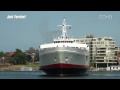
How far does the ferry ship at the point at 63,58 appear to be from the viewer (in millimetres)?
12867

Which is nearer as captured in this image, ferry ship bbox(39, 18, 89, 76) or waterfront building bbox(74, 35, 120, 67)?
waterfront building bbox(74, 35, 120, 67)

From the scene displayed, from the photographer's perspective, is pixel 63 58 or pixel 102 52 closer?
pixel 102 52

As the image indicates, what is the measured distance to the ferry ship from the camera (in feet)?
42.2

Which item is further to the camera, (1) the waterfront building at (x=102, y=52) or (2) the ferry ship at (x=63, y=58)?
(2) the ferry ship at (x=63, y=58)

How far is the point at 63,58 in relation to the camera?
1352 cm

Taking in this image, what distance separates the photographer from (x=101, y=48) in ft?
35.3
